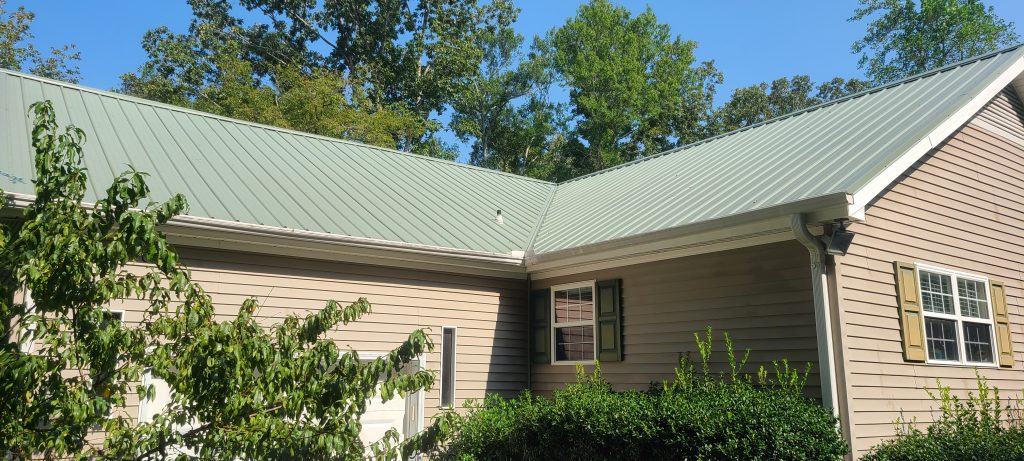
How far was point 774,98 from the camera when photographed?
37.7 meters

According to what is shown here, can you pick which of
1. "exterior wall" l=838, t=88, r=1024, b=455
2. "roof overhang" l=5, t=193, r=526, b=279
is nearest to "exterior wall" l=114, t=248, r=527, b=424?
"roof overhang" l=5, t=193, r=526, b=279

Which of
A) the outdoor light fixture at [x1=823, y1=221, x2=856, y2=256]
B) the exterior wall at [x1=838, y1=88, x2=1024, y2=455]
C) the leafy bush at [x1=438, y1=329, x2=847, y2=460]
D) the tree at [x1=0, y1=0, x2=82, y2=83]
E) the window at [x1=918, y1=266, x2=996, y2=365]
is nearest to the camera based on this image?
the leafy bush at [x1=438, y1=329, x2=847, y2=460]

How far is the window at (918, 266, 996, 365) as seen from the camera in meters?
9.28

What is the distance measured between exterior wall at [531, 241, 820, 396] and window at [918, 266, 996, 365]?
1811mm

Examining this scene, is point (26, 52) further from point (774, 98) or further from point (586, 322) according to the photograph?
point (774, 98)

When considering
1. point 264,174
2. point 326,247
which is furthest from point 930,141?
point 264,174

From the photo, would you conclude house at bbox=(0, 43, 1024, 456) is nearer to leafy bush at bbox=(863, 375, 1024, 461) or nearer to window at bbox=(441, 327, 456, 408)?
window at bbox=(441, 327, 456, 408)

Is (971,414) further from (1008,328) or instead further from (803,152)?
(803,152)

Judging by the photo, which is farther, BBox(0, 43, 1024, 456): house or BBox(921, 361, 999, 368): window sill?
BBox(921, 361, 999, 368): window sill

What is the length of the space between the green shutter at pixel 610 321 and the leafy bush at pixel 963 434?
3484 mm

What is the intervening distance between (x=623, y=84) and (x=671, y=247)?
24.4 metres

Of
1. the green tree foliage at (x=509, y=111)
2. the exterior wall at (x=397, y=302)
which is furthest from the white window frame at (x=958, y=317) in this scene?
the green tree foliage at (x=509, y=111)

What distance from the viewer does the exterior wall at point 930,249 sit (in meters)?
8.31

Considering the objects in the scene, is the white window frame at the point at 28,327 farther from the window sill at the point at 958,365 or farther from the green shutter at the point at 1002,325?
the green shutter at the point at 1002,325
